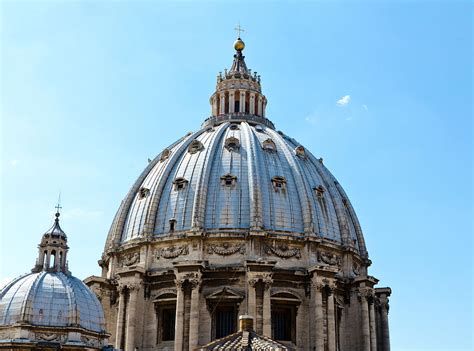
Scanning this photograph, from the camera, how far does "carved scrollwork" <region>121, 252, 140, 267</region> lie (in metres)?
58.2

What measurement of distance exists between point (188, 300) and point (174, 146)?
18631 millimetres

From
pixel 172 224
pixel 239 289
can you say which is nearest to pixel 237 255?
pixel 239 289

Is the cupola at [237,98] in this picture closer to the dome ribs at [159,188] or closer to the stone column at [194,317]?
the dome ribs at [159,188]

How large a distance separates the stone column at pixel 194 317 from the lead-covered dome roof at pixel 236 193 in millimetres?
4697

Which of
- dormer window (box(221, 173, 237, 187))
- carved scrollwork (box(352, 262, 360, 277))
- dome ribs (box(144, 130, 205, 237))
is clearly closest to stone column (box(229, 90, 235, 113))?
dome ribs (box(144, 130, 205, 237))

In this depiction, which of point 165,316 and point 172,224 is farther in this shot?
point 172,224

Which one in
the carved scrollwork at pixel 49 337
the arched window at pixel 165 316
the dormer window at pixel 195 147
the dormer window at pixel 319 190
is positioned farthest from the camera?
the dormer window at pixel 195 147

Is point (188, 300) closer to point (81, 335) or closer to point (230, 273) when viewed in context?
point (230, 273)

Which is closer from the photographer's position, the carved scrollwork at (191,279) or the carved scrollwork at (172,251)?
the carved scrollwork at (191,279)

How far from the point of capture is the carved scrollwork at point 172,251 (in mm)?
56062

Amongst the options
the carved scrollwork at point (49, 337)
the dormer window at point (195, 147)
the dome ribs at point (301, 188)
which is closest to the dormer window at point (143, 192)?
the dormer window at point (195, 147)

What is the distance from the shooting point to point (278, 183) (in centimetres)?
5931

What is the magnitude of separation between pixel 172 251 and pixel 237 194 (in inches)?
271

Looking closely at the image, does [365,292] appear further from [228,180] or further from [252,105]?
[252,105]
